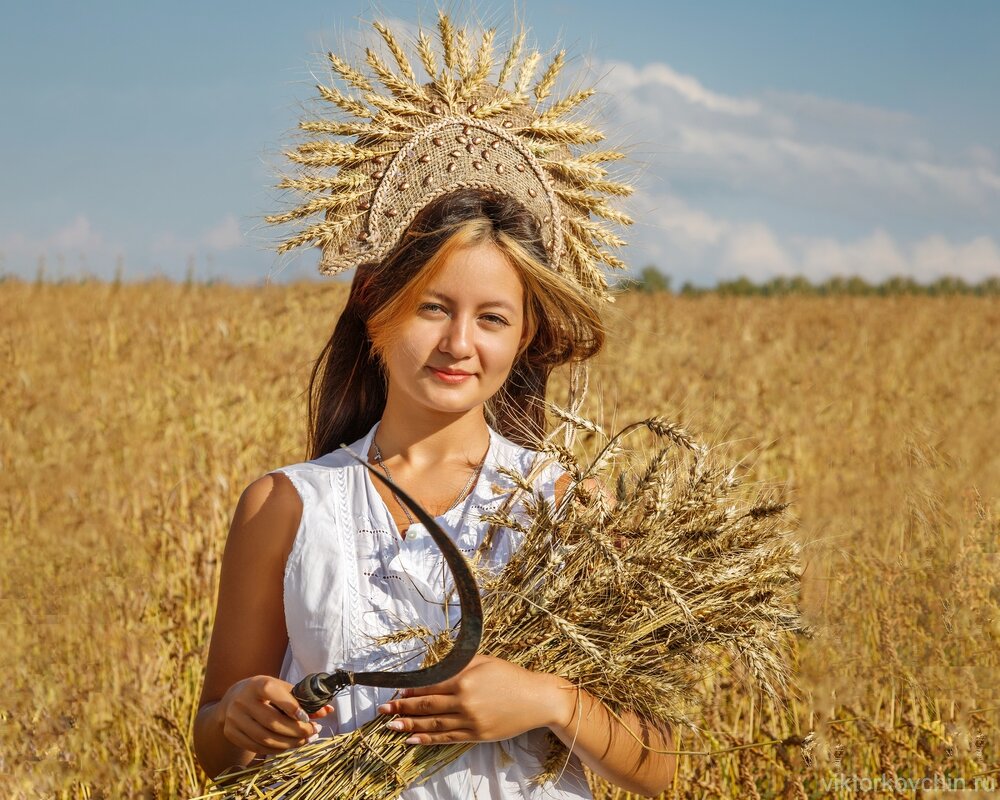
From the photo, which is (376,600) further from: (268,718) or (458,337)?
(458,337)

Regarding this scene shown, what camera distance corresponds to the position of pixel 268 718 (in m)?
1.45

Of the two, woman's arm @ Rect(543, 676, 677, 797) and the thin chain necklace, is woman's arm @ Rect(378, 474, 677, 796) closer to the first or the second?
woman's arm @ Rect(543, 676, 677, 797)

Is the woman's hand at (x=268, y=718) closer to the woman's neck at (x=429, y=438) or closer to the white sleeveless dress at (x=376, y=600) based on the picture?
the white sleeveless dress at (x=376, y=600)

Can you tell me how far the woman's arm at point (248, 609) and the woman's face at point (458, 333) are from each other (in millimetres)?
300

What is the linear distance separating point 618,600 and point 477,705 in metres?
0.26

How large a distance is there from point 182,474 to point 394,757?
2631mm

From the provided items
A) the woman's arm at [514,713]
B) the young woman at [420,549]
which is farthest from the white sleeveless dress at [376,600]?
the woman's arm at [514,713]

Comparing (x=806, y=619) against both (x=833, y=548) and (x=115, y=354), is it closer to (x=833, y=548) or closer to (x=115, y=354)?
(x=833, y=548)

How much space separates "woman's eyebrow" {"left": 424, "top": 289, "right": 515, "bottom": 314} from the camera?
5.62ft

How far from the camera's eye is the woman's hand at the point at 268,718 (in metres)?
1.43

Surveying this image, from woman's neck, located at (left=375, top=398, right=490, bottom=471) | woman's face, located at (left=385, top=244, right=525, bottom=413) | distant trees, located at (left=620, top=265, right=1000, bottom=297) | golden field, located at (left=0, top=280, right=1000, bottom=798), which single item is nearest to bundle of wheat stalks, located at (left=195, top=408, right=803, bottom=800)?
golden field, located at (left=0, top=280, right=1000, bottom=798)

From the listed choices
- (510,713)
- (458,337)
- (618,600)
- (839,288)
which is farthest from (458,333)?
(839,288)

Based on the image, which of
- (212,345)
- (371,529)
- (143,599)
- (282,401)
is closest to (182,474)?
(143,599)

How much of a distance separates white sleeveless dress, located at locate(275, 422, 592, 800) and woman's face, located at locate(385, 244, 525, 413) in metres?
0.19
